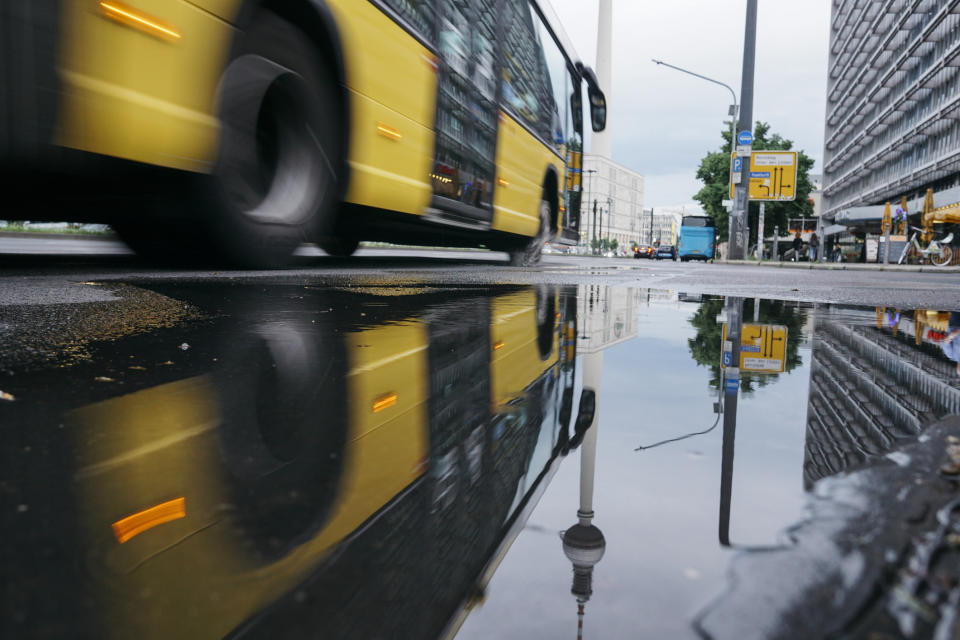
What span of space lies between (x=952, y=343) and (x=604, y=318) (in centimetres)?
141

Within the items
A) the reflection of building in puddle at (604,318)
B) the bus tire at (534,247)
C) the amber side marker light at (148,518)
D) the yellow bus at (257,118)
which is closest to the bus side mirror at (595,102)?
the bus tire at (534,247)

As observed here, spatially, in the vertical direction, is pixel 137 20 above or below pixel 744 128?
below

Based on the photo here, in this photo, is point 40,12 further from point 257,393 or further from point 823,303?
point 823,303

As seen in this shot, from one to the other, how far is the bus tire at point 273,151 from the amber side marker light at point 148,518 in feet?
11.3

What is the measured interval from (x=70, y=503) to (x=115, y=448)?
0.85 ft

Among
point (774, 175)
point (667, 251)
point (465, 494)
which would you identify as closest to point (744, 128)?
point (774, 175)

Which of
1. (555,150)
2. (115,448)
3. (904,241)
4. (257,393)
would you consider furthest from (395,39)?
(904,241)

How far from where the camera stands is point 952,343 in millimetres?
2912

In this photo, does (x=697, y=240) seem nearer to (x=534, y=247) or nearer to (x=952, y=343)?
(x=534, y=247)

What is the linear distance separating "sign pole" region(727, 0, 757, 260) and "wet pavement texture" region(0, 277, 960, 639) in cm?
2325

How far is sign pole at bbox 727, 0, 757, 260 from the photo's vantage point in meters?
22.8

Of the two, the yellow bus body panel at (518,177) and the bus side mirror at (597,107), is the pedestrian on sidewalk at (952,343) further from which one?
the bus side mirror at (597,107)

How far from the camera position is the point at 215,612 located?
2.16 ft

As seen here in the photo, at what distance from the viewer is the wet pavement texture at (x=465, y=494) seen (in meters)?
0.67
